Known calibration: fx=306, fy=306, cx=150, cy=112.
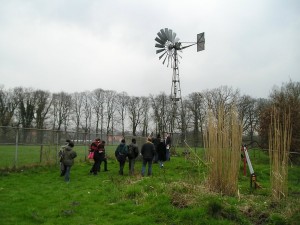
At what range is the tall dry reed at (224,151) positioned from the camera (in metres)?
7.40

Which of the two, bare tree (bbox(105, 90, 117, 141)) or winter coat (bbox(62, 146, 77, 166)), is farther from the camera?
bare tree (bbox(105, 90, 117, 141))

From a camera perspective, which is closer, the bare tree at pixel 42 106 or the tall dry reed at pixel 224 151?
the tall dry reed at pixel 224 151

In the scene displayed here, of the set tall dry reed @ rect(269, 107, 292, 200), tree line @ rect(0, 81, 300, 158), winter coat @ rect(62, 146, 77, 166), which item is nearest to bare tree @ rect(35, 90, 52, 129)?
tree line @ rect(0, 81, 300, 158)

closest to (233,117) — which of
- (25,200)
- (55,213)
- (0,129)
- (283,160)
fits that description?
(283,160)

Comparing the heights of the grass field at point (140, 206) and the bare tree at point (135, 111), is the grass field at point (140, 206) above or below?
below

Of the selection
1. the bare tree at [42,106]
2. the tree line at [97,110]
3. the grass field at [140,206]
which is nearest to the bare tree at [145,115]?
the tree line at [97,110]

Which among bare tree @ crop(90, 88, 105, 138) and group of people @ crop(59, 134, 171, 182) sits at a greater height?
bare tree @ crop(90, 88, 105, 138)

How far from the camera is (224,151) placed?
7586 mm

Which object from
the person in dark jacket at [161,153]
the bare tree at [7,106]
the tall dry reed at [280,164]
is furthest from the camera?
the bare tree at [7,106]

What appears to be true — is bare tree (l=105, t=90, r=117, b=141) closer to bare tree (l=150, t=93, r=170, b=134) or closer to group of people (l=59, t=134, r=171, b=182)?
bare tree (l=150, t=93, r=170, b=134)

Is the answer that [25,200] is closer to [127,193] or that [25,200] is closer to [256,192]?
[127,193]

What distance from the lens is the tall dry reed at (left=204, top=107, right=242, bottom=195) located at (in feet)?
24.3

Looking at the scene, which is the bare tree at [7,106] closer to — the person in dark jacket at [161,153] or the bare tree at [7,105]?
the bare tree at [7,105]

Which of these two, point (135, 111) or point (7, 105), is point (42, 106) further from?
point (135, 111)
